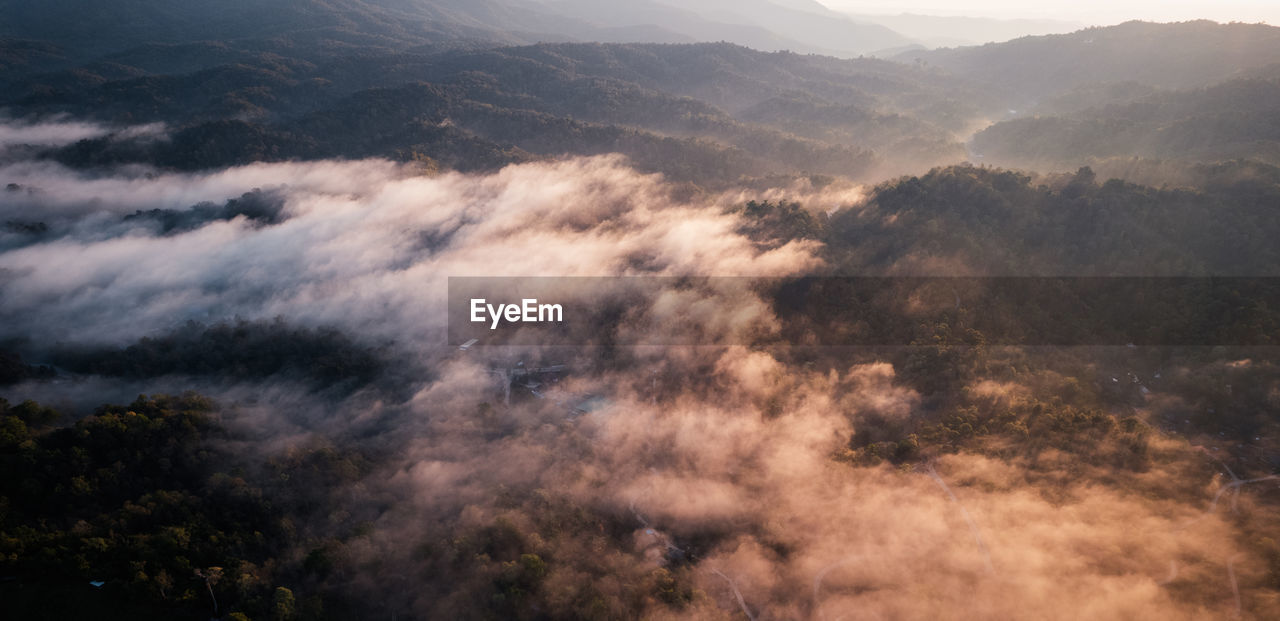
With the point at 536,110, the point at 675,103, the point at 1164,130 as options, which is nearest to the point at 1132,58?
the point at 1164,130

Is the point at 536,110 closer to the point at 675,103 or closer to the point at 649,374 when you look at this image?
the point at 675,103

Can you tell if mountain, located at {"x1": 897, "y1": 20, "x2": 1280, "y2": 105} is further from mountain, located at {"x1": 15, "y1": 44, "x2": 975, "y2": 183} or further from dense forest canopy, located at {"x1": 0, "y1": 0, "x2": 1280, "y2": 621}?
mountain, located at {"x1": 15, "y1": 44, "x2": 975, "y2": 183}

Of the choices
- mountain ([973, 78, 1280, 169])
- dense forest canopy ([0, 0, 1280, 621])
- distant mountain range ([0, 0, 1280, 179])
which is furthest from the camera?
distant mountain range ([0, 0, 1280, 179])

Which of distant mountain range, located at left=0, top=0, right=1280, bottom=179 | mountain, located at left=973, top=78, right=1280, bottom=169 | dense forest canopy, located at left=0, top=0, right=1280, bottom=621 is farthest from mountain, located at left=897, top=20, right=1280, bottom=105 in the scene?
mountain, located at left=973, top=78, right=1280, bottom=169

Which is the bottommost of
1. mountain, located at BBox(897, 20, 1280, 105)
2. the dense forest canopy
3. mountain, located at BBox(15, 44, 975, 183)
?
the dense forest canopy

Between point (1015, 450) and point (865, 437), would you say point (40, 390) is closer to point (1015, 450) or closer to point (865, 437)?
point (865, 437)

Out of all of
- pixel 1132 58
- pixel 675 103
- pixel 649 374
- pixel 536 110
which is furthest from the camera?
pixel 1132 58

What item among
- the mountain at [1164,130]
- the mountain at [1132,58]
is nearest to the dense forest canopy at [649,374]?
the mountain at [1164,130]

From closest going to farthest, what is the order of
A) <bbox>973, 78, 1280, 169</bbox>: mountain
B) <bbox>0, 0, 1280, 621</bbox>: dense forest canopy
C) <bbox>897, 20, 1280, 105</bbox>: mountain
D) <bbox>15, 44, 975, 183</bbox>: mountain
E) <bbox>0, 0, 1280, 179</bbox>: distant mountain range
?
<bbox>0, 0, 1280, 621</bbox>: dense forest canopy
<bbox>973, 78, 1280, 169</bbox>: mountain
<bbox>0, 0, 1280, 179</bbox>: distant mountain range
<bbox>15, 44, 975, 183</bbox>: mountain
<bbox>897, 20, 1280, 105</bbox>: mountain

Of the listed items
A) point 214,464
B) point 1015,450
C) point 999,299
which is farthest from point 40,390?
point 999,299

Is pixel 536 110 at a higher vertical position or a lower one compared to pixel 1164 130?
lower

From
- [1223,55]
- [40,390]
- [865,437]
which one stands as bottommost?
[40,390]
